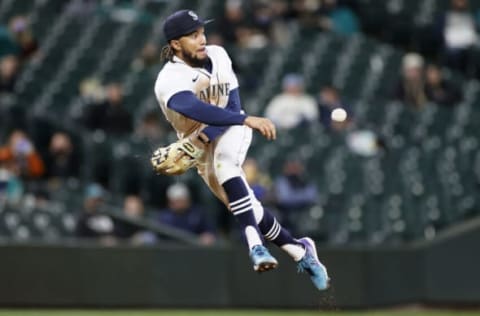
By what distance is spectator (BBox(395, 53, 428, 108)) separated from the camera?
18203 millimetres

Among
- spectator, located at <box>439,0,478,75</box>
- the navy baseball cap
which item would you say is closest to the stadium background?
spectator, located at <box>439,0,478,75</box>

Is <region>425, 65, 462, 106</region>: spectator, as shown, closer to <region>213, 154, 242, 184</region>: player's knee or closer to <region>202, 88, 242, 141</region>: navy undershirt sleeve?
<region>202, 88, 242, 141</region>: navy undershirt sleeve

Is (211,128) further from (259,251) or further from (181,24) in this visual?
(259,251)

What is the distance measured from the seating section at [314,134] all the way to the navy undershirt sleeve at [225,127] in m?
5.33

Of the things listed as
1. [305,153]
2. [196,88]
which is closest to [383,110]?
[305,153]

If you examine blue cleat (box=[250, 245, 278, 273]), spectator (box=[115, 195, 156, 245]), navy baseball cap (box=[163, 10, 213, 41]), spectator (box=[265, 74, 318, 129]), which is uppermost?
navy baseball cap (box=[163, 10, 213, 41])

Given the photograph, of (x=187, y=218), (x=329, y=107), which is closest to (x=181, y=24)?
(x=187, y=218)

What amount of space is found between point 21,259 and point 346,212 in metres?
3.66

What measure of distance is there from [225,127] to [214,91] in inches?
10.5

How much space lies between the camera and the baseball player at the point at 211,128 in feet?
31.1

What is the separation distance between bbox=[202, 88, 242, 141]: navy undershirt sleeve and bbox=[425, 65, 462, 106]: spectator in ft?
28.4

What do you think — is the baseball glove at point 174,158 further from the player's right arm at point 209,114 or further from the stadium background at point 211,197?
the stadium background at point 211,197

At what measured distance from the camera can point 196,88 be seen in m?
9.77

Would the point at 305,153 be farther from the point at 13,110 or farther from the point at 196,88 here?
the point at 196,88
